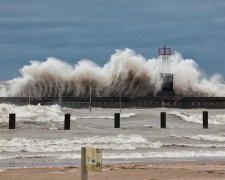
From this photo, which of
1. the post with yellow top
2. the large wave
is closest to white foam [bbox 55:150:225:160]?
the post with yellow top

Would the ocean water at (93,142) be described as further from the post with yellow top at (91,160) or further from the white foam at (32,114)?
the post with yellow top at (91,160)

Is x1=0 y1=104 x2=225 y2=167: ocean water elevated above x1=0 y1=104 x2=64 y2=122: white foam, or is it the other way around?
x1=0 y1=104 x2=64 y2=122: white foam

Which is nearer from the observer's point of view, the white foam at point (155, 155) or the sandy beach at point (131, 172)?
the sandy beach at point (131, 172)

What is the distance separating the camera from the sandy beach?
37.4 ft

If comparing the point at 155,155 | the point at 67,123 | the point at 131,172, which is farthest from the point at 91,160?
the point at 67,123

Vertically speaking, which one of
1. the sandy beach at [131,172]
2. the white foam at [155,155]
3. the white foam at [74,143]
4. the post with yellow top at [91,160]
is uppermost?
the post with yellow top at [91,160]

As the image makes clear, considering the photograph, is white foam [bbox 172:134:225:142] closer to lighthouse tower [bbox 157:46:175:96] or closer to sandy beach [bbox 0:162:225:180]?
sandy beach [bbox 0:162:225:180]

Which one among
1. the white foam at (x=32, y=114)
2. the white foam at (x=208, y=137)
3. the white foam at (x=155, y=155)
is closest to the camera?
the white foam at (x=155, y=155)

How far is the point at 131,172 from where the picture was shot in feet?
40.2

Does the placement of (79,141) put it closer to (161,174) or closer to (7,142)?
(7,142)

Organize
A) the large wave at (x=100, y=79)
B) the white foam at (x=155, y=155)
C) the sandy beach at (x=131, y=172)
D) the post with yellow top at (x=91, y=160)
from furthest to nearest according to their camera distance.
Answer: the large wave at (x=100, y=79), the white foam at (x=155, y=155), the sandy beach at (x=131, y=172), the post with yellow top at (x=91, y=160)

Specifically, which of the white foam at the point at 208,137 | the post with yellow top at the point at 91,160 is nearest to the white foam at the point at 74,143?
the white foam at the point at 208,137

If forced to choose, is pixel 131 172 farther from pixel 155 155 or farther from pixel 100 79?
pixel 100 79

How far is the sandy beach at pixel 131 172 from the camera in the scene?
37.4ft
